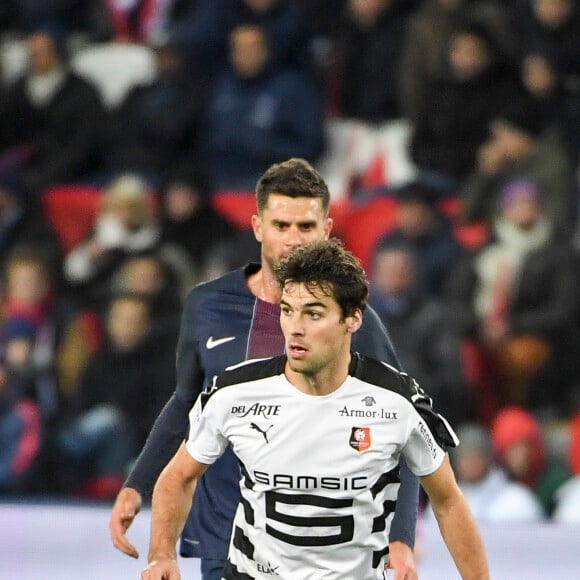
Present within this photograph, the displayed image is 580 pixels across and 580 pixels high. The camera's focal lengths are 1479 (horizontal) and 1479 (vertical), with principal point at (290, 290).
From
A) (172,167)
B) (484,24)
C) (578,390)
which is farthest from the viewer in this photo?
(172,167)

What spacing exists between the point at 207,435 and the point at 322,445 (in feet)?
0.95

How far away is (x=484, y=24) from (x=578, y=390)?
2.62 metres

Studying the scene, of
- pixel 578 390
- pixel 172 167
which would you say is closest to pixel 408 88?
pixel 172 167

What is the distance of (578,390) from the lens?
25.9 feet

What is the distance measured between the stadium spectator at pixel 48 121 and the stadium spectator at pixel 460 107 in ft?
8.11

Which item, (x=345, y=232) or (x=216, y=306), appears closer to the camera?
(x=216, y=306)

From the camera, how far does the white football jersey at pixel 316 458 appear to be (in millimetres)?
3443

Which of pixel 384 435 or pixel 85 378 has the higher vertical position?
pixel 384 435

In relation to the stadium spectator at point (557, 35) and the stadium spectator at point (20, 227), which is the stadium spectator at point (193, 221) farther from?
the stadium spectator at point (557, 35)

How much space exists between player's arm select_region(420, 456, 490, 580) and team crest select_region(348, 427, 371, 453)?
0.17 meters

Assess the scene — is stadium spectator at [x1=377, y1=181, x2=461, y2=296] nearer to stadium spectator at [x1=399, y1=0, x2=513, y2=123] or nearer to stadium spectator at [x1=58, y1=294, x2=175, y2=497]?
stadium spectator at [x1=399, y1=0, x2=513, y2=123]

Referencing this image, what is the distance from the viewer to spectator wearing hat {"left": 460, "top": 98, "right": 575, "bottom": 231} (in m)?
8.64

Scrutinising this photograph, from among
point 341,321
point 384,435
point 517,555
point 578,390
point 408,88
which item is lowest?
point 517,555

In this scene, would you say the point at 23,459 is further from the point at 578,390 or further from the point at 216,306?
the point at 216,306
